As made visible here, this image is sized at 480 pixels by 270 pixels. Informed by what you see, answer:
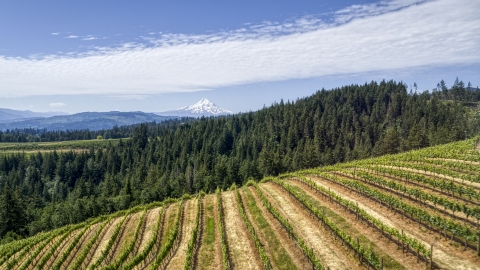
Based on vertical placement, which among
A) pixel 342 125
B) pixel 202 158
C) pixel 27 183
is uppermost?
pixel 342 125

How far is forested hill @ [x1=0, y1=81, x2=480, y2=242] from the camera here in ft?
324

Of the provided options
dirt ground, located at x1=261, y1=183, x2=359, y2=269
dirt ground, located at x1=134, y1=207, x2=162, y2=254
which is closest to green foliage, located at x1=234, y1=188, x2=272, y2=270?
dirt ground, located at x1=261, y1=183, x2=359, y2=269

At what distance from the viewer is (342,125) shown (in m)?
168

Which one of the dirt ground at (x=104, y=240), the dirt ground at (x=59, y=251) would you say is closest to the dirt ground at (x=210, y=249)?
the dirt ground at (x=104, y=240)

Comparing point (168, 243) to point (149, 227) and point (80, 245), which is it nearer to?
point (149, 227)

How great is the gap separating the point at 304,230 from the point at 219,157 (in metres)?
125

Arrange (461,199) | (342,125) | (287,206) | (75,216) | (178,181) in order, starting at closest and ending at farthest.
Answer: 1. (461,199)
2. (287,206)
3. (75,216)
4. (178,181)
5. (342,125)

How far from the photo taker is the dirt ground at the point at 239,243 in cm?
3139

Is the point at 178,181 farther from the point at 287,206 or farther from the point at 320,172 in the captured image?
the point at 287,206

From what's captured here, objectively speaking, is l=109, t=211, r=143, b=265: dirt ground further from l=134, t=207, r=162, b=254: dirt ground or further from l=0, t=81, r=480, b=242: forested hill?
l=0, t=81, r=480, b=242: forested hill

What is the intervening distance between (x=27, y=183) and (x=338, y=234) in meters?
172

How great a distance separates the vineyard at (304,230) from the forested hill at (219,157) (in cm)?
3858

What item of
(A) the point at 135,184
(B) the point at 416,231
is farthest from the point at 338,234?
(A) the point at 135,184

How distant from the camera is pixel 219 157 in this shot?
160m
